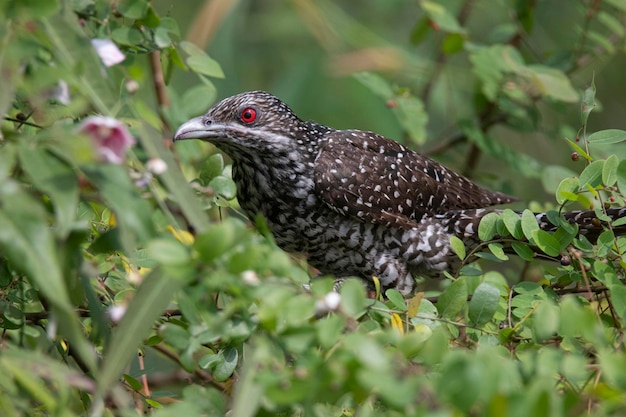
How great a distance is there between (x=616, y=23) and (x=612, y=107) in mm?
2801

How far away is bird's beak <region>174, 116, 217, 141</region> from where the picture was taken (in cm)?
376

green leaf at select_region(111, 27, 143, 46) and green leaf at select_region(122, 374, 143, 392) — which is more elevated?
green leaf at select_region(111, 27, 143, 46)

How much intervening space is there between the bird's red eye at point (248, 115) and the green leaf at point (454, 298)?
5.63ft

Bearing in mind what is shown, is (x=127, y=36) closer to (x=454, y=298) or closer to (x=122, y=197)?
(x=122, y=197)

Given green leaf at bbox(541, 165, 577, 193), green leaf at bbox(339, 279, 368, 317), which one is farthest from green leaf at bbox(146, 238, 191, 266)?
green leaf at bbox(541, 165, 577, 193)

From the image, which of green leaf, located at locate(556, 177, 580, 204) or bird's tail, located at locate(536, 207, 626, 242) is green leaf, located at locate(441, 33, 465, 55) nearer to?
bird's tail, located at locate(536, 207, 626, 242)

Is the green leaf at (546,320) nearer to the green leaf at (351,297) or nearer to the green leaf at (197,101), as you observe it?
the green leaf at (351,297)

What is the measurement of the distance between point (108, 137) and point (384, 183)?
2.53m

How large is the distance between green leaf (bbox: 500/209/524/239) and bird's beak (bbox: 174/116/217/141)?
58.2 inches

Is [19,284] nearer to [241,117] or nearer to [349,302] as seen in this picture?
[349,302]

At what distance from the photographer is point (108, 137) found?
1.77 m

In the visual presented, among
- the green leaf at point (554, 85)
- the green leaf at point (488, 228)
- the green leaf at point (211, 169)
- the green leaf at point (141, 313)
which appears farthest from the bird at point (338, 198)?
the green leaf at point (141, 313)

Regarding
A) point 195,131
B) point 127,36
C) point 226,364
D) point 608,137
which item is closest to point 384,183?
point 195,131

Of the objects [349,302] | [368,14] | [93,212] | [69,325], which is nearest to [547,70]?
[93,212]
